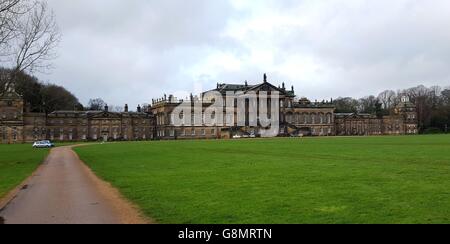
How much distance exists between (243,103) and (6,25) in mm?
106292

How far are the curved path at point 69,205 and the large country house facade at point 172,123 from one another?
93.3m

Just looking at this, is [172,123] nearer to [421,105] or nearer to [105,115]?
[105,115]

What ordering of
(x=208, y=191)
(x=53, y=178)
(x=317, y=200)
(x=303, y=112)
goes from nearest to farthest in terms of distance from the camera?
(x=317, y=200) → (x=208, y=191) → (x=53, y=178) → (x=303, y=112)

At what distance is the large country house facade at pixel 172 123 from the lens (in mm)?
114375

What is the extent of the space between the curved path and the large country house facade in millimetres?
93250

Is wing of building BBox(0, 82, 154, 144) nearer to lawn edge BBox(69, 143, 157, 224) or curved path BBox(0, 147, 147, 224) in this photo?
curved path BBox(0, 147, 147, 224)

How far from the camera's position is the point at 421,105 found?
160250mm

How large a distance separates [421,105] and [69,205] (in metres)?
160

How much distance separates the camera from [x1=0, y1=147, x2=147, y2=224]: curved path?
40.4ft

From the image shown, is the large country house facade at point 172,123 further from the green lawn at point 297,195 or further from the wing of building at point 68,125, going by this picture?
the green lawn at point 297,195

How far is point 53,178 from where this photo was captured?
24.2 m

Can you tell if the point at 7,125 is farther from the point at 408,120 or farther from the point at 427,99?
the point at 427,99

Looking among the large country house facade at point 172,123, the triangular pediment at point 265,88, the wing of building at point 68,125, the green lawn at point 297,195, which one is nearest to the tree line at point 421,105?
the large country house facade at point 172,123
